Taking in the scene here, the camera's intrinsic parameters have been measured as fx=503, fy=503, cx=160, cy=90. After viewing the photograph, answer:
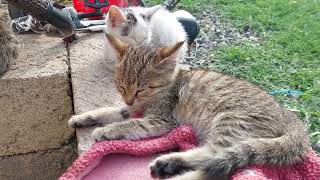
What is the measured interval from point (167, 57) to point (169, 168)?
50cm

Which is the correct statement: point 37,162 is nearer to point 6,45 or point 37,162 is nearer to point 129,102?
point 6,45

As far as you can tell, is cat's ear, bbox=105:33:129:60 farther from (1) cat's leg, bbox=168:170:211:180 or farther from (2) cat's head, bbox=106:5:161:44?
(1) cat's leg, bbox=168:170:211:180

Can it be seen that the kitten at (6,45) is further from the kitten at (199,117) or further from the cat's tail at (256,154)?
the cat's tail at (256,154)

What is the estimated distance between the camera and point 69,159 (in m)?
2.77

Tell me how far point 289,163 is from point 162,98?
25.3 inches

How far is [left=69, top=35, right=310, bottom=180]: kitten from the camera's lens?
1.79 meters

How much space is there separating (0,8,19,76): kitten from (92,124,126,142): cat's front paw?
764mm

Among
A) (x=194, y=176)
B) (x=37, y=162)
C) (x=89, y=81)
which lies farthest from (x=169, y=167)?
(x=37, y=162)

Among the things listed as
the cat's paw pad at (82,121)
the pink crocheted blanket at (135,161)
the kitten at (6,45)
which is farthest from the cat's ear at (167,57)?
the kitten at (6,45)

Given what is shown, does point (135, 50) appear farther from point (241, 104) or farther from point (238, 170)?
point (238, 170)

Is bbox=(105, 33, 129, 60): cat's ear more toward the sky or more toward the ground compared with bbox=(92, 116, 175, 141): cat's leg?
more toward the sky

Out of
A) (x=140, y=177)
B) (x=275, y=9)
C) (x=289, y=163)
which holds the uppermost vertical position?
(x=289, y=163)

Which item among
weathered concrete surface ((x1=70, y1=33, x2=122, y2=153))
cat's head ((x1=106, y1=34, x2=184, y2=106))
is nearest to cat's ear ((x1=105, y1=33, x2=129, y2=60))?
cat's head ((x1=106, y1=34, x2=184, y2=106))

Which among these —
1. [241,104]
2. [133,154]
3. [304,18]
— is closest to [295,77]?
[304,18]
